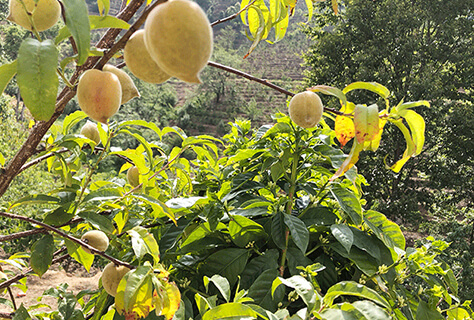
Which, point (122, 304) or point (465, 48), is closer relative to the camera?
point (122, 304)

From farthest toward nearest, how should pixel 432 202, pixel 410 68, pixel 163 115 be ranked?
1. pixel 163 115
2. pixel 410 68
3. pixel 432 202

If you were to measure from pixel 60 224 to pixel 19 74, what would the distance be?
30cm

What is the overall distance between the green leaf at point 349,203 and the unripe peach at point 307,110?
9.7 inches

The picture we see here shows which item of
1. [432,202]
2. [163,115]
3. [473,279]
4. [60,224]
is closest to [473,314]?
[60,224]

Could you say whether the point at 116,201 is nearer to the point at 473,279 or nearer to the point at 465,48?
the point at 473,279

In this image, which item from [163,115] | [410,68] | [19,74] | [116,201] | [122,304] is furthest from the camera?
[163,115]

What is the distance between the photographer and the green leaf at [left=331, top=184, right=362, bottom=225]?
0.51 m

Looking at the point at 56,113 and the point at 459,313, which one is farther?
the point at 459,313

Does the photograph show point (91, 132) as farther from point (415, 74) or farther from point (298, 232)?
point (415, 74)

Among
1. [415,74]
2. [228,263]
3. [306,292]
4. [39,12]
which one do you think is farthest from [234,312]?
[415,74]

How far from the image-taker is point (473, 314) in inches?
21.3

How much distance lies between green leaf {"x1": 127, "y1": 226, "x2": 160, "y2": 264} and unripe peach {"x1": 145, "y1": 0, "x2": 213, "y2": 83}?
0.19m

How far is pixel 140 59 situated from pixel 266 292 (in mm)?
360

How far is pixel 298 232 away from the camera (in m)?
0.49
